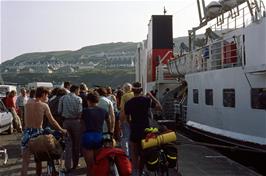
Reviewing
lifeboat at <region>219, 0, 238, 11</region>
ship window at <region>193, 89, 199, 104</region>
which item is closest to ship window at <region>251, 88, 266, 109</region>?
ship window at <region>193, 89, 199, 104</region>

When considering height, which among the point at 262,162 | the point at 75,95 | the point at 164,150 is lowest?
the point at 262,162

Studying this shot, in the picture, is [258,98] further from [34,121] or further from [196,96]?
[196,96]

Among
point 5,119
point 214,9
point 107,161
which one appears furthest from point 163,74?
point 107,161

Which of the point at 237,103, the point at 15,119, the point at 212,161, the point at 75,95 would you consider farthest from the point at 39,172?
the point at 15,119

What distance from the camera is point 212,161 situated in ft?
32.3

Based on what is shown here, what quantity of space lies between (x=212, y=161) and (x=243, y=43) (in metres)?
2.71

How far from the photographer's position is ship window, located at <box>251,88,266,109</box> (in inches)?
347

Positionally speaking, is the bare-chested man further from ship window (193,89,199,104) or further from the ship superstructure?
ship window (193,89,199,104)

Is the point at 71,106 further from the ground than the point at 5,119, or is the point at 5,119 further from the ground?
the point at 71,106

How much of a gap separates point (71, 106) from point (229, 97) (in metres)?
3.98

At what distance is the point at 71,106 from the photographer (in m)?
8.60

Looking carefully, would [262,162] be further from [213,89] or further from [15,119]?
[15,119]

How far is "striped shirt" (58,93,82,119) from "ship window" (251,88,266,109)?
3.57m

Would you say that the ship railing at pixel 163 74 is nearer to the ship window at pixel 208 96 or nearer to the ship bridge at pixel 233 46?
the ship bridge at pixel 233 46
